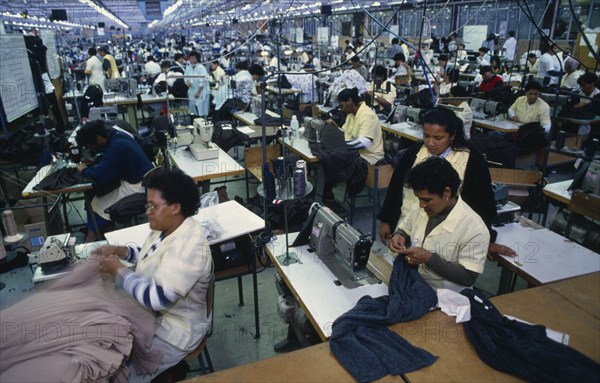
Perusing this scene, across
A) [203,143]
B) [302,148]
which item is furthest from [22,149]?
[302,148]

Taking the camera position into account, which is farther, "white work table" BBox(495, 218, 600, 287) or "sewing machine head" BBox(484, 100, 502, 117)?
"sewing machine head" BBox(484, 100, 502, 117)

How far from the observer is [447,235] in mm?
2090

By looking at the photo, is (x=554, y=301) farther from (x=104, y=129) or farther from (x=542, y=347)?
(x=104, y=129)

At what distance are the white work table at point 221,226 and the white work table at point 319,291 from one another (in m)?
0.31

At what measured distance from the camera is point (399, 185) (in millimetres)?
2859

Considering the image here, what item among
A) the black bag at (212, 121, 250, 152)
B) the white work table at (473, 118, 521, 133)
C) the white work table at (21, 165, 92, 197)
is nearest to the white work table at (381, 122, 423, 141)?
the white work table at (473, 118, 521, 133)

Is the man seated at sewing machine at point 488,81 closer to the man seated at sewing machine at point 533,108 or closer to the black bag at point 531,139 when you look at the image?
the man seated at sewing machine at point 533,108

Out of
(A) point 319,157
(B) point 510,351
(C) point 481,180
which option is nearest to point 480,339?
(B) point 510,351

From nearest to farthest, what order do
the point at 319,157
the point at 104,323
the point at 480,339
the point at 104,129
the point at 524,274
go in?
1. the point at 480,339
2. the point at 104,323
3. the point at 524,274
4. the point at 104,129
5. the point at 319,157

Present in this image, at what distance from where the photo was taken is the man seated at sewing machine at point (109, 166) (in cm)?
374

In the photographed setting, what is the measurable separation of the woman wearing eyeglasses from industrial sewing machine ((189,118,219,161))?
242cm

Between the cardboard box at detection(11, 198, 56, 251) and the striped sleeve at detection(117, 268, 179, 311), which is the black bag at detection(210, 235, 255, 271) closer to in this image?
the striped sleeve at detection(117, 268, 179, 311)

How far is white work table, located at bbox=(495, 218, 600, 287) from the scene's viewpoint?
2.28 meters

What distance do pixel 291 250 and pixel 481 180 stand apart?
1.21 metres
